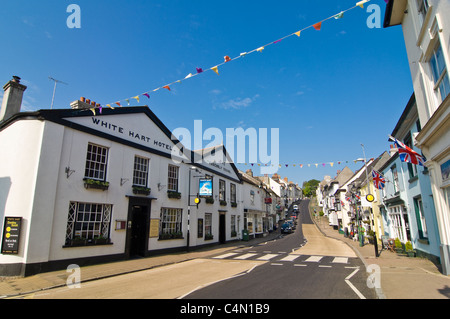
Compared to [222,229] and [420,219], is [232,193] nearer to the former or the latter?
[222,229]

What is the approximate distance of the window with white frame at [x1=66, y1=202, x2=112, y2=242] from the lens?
11.9 m

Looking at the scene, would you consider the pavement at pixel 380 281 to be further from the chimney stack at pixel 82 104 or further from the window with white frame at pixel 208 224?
the window with white frame at pixel 208 224

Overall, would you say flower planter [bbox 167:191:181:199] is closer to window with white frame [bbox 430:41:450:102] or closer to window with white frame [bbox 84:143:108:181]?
window with white frame [bbox 84:143:108:181]

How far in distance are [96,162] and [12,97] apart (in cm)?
588

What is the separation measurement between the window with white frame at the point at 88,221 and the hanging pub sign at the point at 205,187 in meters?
7.80

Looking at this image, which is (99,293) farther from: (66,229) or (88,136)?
(88,136)

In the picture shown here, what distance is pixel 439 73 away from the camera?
8609 millimetres

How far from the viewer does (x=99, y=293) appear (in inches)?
300

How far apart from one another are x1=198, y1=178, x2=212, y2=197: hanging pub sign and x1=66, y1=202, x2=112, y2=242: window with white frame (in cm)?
780

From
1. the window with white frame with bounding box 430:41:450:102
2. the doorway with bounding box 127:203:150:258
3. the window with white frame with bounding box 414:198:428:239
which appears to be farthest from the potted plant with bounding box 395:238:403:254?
the doorway with bounding box 127:203:150:258

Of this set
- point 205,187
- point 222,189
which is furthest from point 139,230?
point 222,189

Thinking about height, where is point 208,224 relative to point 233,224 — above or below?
above
